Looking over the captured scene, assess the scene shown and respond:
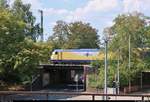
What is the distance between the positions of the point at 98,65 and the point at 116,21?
16096 millimetres

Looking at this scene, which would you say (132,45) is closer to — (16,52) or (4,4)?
(16,52)

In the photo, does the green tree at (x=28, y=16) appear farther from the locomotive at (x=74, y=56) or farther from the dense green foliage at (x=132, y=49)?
the dense green foliage at (x=132, y=49)

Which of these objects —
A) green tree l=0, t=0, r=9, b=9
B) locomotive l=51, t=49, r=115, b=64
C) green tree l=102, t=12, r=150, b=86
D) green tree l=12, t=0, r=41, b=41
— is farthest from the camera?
locomotive l=51, t=49, r=115, b=64

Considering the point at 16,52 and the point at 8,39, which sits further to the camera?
the point at 16,52

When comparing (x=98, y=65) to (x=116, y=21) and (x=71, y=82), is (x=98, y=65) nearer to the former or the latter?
(x=116, y=21)

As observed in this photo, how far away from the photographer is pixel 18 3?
8912 centimetres

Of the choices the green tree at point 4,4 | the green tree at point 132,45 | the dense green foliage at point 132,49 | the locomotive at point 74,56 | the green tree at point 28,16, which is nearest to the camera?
the dense green foliage at point 132,49

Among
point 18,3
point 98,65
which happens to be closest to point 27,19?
point 18,3

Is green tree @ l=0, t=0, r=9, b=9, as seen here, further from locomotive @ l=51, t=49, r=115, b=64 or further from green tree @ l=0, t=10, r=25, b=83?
locomotive @ l=51, t=49, r=115, b=64

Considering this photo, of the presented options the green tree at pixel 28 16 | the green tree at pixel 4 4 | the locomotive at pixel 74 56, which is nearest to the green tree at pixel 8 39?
the green tree at pixel 4 4

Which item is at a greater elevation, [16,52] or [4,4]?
[4,4]

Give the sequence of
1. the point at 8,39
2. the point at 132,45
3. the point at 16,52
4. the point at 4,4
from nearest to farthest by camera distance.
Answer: the point at 8,39 → the point at 16,52 → the point at 132,45 → the point at 4,4

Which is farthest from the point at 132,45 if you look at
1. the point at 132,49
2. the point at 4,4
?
the point at 4,4

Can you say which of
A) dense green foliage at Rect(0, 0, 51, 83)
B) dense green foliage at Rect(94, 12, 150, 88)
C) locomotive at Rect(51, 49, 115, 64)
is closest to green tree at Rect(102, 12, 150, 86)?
dense green foliage at Rect(94, 12, 150, 88)
